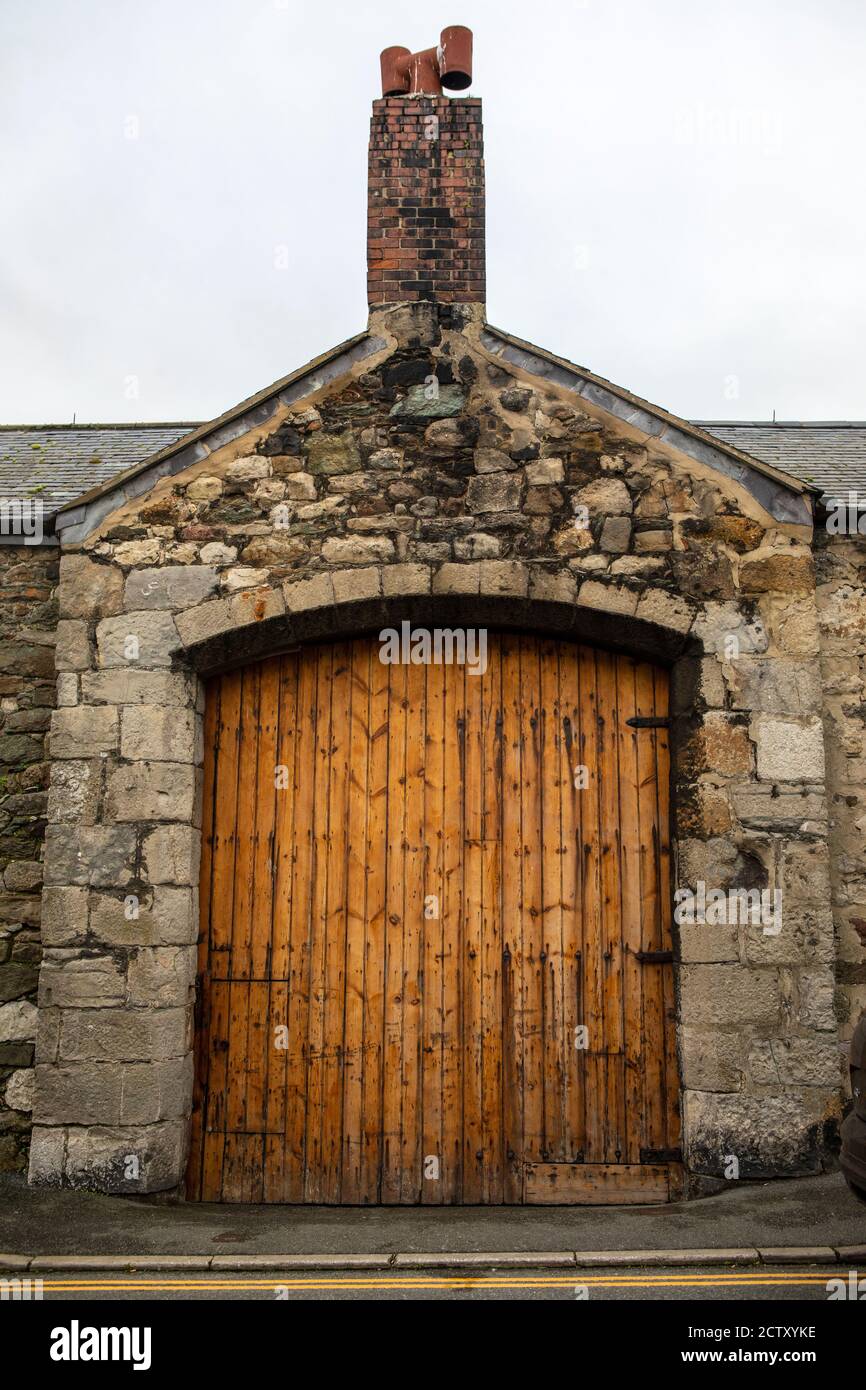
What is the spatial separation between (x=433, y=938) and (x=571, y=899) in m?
0.79

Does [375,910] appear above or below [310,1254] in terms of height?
above

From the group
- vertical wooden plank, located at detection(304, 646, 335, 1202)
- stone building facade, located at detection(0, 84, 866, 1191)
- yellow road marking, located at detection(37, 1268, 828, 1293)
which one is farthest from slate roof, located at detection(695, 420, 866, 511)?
yellow road marking, located at detection(37, 1268, 828, 1293)

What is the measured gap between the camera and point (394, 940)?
625cm

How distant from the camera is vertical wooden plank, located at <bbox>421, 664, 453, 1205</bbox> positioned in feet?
19.9

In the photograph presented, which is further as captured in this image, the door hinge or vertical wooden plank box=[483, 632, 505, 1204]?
the door hinge

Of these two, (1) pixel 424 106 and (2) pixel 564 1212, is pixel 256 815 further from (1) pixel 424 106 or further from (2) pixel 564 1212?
(1) pixel 424 106

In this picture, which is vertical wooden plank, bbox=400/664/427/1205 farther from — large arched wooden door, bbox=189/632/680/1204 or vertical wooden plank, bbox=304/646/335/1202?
vertical wooden plank, bbox=304/646/335/1202

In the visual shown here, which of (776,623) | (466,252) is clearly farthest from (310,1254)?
(466,252)

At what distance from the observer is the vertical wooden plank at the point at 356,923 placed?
19.9 ft

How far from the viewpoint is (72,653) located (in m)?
A: 6.24

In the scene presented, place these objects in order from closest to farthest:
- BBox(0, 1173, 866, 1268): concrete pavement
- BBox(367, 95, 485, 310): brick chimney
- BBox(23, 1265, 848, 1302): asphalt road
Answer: BBox(23, 1265, 848, 1302): asphalt road → BBox(0, 1173, 866, 1268): concrete pavement → BBox(367, 95, 485, 310): brick chimney

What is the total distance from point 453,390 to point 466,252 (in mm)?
904

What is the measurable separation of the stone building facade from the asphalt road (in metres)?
1.32

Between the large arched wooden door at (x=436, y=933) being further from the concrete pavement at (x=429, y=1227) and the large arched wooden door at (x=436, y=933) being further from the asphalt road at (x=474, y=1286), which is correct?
the asphalt road at (x=474, y=1286)
